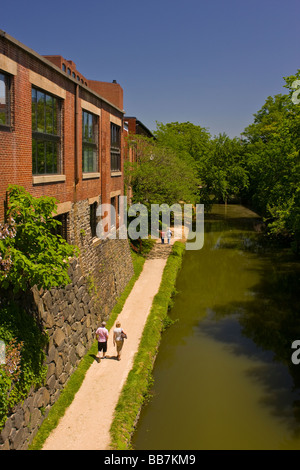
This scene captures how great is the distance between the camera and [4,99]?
10.7m

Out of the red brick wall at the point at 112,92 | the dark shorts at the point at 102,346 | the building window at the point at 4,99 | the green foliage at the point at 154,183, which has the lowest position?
the dark shorts at the point at 102,346

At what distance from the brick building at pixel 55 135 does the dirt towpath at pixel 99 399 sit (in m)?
4.31

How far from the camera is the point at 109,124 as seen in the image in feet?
71.6

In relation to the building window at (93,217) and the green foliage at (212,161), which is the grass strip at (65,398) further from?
the green foliage at (212,161)

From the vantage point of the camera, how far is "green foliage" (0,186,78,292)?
30.6ft

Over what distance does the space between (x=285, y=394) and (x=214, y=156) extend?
47.1 metres

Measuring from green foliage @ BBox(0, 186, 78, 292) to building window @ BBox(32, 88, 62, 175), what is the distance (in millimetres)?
2569

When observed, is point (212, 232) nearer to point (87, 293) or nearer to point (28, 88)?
point (87, 293)

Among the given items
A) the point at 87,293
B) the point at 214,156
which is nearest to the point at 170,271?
the point at 87,293

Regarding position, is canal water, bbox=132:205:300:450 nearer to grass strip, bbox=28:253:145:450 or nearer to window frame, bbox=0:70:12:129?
grass strip, bbox=28:253:145:450

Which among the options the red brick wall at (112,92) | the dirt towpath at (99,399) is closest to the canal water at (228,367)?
the dirt towpath at (99,399)

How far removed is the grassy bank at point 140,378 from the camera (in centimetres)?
1095

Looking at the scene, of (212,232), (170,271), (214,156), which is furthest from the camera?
(214,156)

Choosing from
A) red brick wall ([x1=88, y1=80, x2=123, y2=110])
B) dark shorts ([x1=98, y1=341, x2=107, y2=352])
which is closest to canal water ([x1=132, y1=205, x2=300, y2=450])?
dark shorts ([x1=98, y1=341, x2=107, y2=352])
